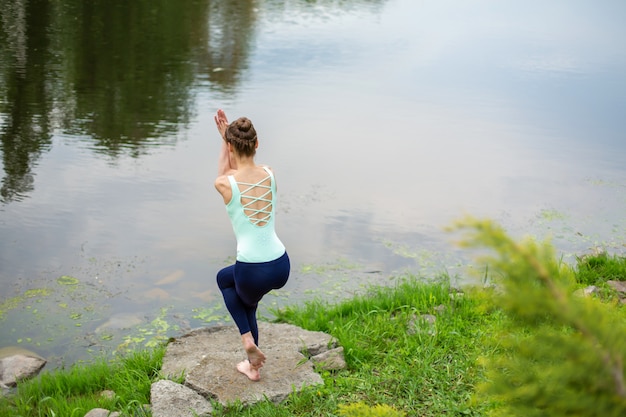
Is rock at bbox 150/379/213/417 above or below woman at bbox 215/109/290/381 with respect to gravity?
below

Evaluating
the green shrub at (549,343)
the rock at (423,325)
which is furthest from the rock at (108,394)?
the green shrub at (549,343)

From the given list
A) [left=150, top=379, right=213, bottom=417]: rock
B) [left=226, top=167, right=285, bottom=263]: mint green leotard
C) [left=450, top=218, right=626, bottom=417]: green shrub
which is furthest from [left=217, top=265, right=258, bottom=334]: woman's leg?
[left=450, top=218, right=626, bottom=417]: green shrub

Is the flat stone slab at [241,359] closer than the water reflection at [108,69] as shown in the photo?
Yes

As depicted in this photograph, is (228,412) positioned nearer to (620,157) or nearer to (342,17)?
(620,157)

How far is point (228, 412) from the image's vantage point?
3.75m

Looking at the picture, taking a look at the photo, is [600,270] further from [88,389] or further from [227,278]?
[88,389]

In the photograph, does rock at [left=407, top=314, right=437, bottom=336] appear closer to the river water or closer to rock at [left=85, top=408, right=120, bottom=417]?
the river water

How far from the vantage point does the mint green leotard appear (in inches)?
149

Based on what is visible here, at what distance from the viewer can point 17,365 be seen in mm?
4652

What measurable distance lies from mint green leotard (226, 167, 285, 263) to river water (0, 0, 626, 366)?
165 cm

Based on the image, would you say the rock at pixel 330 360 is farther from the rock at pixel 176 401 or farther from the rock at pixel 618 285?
the rock at pixel 618 285

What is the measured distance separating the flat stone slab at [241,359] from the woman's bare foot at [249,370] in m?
0.03

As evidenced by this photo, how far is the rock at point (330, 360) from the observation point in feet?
13.6

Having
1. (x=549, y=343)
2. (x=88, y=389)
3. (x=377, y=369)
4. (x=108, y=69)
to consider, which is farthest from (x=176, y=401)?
(x=108, y=69)
